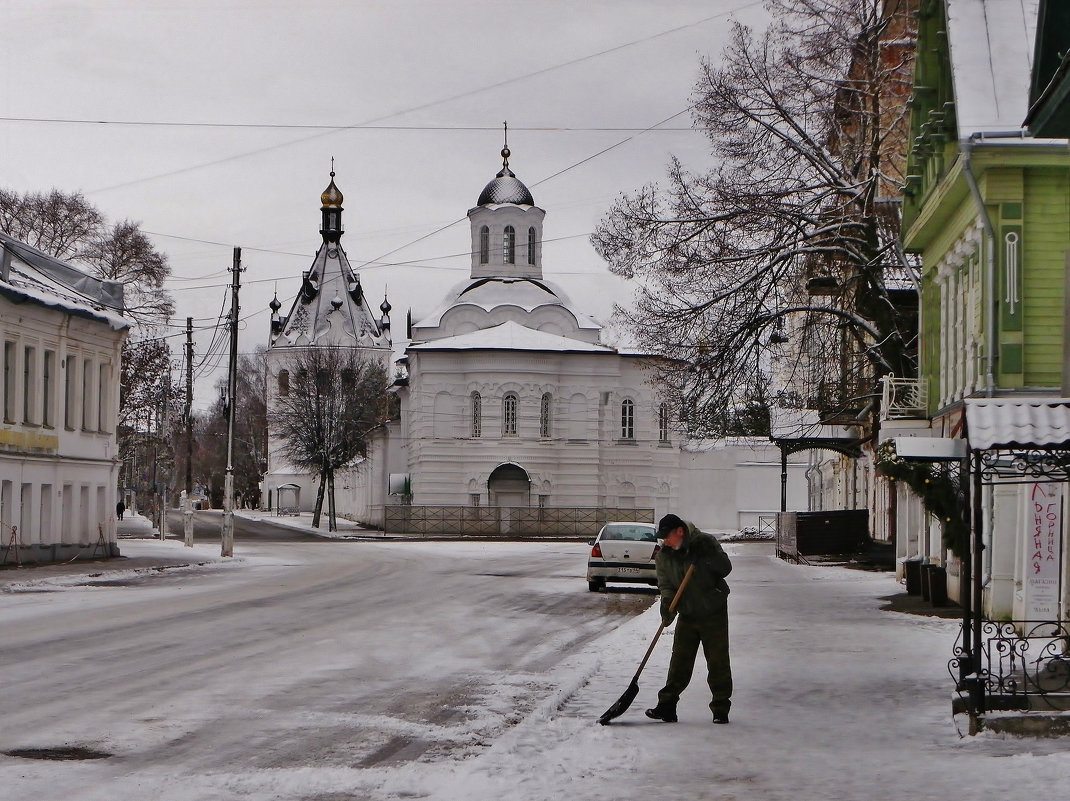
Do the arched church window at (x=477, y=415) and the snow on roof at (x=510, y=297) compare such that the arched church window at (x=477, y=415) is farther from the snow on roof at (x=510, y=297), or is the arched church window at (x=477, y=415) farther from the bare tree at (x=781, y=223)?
the bare tree at (x=781, y=223)

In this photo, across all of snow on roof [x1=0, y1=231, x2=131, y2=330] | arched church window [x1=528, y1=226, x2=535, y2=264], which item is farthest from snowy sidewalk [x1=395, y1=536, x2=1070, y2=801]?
arched church window [x1=528, y1=226, x2=535, y2=264]

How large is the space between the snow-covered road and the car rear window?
604cm

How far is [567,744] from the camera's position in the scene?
1005cm

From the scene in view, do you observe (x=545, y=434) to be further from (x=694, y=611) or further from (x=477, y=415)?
(x=694, y=611)

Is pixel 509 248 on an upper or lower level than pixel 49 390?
upper

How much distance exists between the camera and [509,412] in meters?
81.7

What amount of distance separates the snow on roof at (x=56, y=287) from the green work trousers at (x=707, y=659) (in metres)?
25.6

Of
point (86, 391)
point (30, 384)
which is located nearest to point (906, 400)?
point (30, 384)

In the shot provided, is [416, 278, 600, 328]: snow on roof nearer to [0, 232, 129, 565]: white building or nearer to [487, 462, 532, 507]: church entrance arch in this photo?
[487, 462, 532, 507]: church entrance arch

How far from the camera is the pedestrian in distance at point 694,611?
11.2m

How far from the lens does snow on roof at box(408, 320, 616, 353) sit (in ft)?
266

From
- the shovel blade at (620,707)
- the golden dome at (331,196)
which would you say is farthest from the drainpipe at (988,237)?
the golden dome at (331,196)

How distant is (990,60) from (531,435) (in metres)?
60.6

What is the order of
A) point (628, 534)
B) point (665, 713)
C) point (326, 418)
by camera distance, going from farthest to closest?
point (326, 418) → point (628, 534) → point (665, 713)
